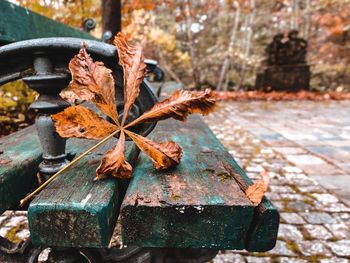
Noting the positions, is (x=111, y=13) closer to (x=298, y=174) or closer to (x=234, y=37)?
(x=298, y=174)

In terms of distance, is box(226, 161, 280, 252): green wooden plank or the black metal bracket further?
the black metal bracket

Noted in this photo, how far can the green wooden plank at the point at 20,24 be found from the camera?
1.34 m

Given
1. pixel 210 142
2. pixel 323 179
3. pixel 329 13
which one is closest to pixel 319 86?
pixel 329 13

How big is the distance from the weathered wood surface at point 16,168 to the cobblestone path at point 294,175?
111 centimetres

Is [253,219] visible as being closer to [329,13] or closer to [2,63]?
[2,63]

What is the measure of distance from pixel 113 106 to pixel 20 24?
0.95m

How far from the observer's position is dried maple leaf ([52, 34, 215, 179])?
0.78m

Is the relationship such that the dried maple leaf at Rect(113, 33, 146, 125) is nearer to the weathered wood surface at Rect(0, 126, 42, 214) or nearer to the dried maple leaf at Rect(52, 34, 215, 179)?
the dried maple leaf at Rect(52, 34, 215, 179)

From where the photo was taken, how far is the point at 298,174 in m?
3.08

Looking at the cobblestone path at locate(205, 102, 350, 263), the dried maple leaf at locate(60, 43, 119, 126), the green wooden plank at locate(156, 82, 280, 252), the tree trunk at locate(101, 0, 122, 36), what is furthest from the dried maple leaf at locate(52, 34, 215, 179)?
the tree trunk at locate(101, 0, 122, 36)

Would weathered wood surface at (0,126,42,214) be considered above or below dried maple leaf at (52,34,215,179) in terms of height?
below

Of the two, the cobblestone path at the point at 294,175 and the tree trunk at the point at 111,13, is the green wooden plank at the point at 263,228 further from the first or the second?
the tree trunk at the point at 111,13

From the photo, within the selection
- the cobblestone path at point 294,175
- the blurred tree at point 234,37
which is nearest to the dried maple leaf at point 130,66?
the cobblestone path at point 294,175

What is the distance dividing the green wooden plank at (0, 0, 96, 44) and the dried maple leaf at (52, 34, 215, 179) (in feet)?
2.35
